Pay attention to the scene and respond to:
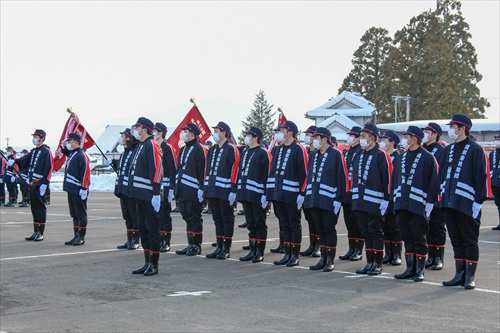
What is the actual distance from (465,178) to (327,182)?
233cm

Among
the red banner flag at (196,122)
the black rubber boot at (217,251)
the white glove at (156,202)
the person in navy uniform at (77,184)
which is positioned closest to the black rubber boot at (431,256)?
the black rubber boot at (217,251)

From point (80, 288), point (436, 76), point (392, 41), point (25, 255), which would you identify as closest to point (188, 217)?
point (25, 255)

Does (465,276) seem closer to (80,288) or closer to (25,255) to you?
(80,288)

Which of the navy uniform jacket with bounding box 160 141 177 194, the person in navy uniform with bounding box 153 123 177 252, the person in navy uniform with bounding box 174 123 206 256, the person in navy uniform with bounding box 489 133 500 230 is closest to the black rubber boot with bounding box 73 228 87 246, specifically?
the person in navy uniform with bounding box 153 123 177 252

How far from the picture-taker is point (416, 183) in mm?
11031

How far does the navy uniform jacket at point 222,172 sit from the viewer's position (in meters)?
13.3

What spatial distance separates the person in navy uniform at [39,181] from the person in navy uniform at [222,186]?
4197 millimetres

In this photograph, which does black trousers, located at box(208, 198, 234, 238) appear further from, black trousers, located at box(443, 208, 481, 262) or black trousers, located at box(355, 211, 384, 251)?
black trousers, located at box(443, 208, 481, 262)

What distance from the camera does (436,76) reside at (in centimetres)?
5953

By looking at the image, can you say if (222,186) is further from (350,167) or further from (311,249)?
(350,167)

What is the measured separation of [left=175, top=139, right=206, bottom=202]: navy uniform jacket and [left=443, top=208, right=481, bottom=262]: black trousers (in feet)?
16.3

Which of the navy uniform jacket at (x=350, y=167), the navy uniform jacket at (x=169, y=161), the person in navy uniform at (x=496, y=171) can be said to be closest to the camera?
the navy uniform jacket at (x=350, y=167)

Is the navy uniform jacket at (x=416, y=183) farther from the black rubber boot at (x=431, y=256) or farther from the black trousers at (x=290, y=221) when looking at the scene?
the black trousers at (x=290, y=221)

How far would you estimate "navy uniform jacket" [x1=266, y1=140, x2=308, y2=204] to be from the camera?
12531mm
